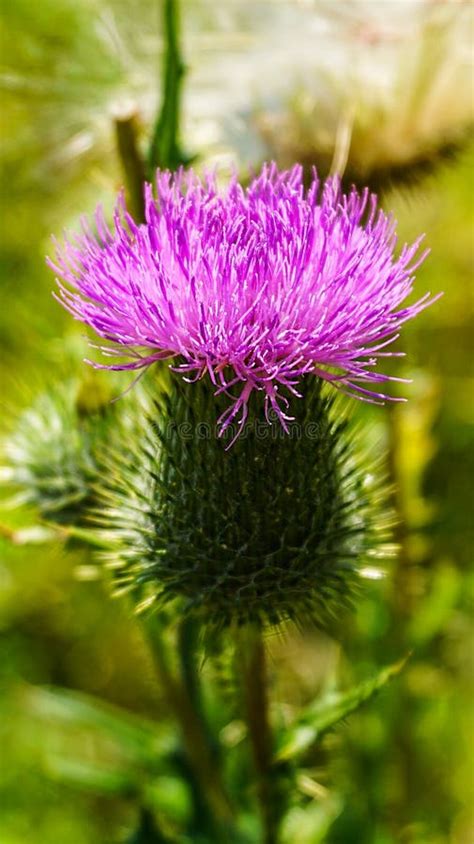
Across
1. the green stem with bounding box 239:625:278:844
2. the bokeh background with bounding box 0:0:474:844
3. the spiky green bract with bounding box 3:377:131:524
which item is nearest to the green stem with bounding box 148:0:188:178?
the bokeh background with bounding box 0:0:474:844

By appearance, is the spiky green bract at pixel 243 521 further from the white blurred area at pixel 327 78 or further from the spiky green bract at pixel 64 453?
the white blurred area at pixel 327 78

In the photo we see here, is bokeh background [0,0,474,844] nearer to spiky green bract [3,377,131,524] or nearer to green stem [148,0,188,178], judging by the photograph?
spiky green bract [3,377,131,524]

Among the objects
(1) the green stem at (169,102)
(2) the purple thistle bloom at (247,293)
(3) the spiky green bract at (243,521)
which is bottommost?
(3) the spiky green bract at (243,521)

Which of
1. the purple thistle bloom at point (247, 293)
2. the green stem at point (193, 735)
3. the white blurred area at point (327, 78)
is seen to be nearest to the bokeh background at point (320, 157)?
the white blurred area at point (327, 78)

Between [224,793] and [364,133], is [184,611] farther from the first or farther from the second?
[364,133]

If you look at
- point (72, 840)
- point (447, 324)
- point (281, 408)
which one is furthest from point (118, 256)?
point (447, 324)

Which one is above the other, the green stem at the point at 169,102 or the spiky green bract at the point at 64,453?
the green stem at the point at 169,102

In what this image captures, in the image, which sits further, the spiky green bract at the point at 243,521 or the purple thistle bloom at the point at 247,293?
the spiky green bract at the point at 243,521

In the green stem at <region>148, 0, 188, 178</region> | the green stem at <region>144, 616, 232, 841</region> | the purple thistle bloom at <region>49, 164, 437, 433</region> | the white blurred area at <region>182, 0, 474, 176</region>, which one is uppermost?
the white blurred area at <region>182, 0, 474, 176</region>
